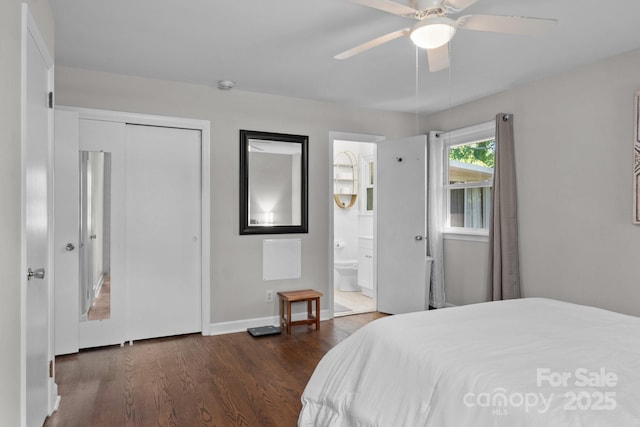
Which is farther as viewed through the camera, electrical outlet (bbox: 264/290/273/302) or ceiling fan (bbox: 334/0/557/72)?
electrical outlet (bbox: 264/290/273/302)

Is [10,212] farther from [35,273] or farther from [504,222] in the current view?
[504,222]

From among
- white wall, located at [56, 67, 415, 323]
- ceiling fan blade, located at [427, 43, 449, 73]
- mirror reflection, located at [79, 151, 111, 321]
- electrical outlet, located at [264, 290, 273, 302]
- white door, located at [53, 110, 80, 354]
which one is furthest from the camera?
electrical outlet, located at [264, 290, 273, 302]

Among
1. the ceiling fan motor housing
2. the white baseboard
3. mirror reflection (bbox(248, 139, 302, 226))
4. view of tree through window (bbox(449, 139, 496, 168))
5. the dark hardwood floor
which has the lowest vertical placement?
the dark hardwood floor

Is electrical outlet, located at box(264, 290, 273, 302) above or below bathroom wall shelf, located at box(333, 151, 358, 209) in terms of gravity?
below

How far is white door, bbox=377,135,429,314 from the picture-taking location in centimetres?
442

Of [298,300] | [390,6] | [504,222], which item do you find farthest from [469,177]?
[390,6]

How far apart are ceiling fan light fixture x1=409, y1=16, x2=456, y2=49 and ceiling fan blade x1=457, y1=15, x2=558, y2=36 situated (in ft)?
0.26

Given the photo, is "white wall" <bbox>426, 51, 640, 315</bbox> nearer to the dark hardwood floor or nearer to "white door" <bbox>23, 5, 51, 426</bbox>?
the dark hardwood floor

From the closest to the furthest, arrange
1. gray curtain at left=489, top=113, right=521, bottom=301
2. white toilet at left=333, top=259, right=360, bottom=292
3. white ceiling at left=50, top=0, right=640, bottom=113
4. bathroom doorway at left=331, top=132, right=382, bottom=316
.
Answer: white ceiling at left=50, top=0, right=640, bottom=113, gray curtain at left=489, top=113, right=521, bottom=301, bathroom doorway at left=331, top=132, right=382, bottom=316, white toilet at left=333, top=259, right=360, bottom=292

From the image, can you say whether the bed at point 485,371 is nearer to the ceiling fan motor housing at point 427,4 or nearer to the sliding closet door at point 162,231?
the ceiling fan motor housing at point 427,4

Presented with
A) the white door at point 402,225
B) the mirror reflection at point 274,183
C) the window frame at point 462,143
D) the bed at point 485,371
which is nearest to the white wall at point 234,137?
the mirror reflection at point 274,183

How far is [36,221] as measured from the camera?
201 cm

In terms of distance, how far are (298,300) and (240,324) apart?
66 centimetres

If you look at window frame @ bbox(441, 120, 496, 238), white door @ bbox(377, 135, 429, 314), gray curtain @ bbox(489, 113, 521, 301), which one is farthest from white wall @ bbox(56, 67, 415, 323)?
gray curtain @ bbox(489, 113, 521, 301)
